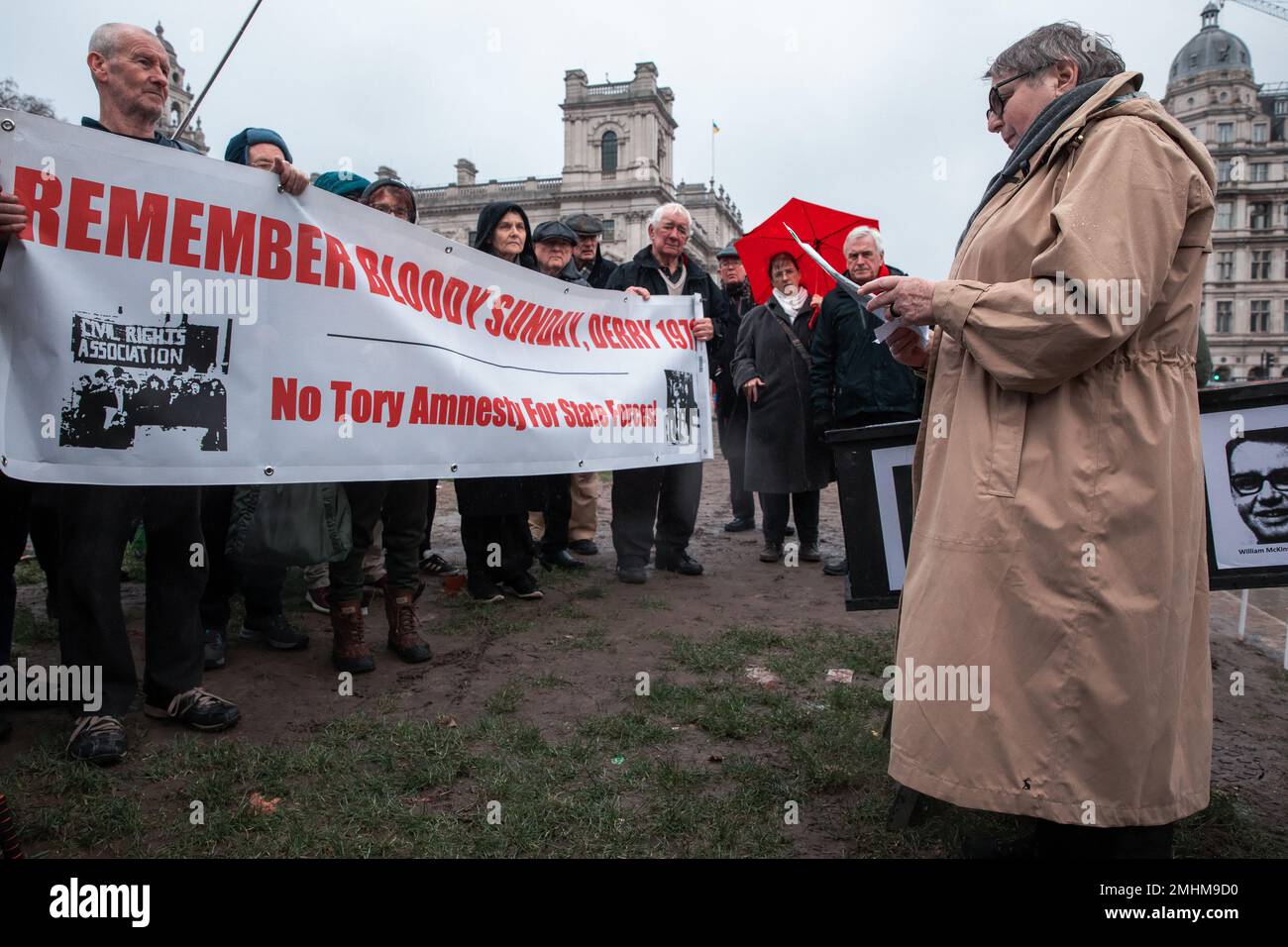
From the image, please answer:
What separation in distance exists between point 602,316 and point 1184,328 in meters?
3.87

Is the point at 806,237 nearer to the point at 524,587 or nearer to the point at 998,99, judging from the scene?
the point at 524,587

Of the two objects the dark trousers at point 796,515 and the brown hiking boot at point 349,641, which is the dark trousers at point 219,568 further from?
the dark trousers at point 796,515

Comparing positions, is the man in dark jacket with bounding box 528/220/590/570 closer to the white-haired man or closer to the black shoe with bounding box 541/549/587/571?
the black shoe with bounding box 541/549/587/571

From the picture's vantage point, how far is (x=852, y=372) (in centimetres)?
602

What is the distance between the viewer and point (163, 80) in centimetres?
335

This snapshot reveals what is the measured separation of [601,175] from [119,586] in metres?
69.2

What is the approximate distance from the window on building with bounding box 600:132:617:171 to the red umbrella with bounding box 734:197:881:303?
217ft

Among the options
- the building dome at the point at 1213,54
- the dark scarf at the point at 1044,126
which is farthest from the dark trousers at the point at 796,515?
the building dome at the point at 1213,54

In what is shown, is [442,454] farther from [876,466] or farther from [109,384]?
[876,466]

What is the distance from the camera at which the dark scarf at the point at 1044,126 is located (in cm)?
204

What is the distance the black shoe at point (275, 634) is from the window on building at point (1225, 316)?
79509 millimetres

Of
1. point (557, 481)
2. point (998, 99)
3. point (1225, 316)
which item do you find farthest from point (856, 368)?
point (1225, 316)

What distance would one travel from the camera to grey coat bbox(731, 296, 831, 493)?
6500 mm
